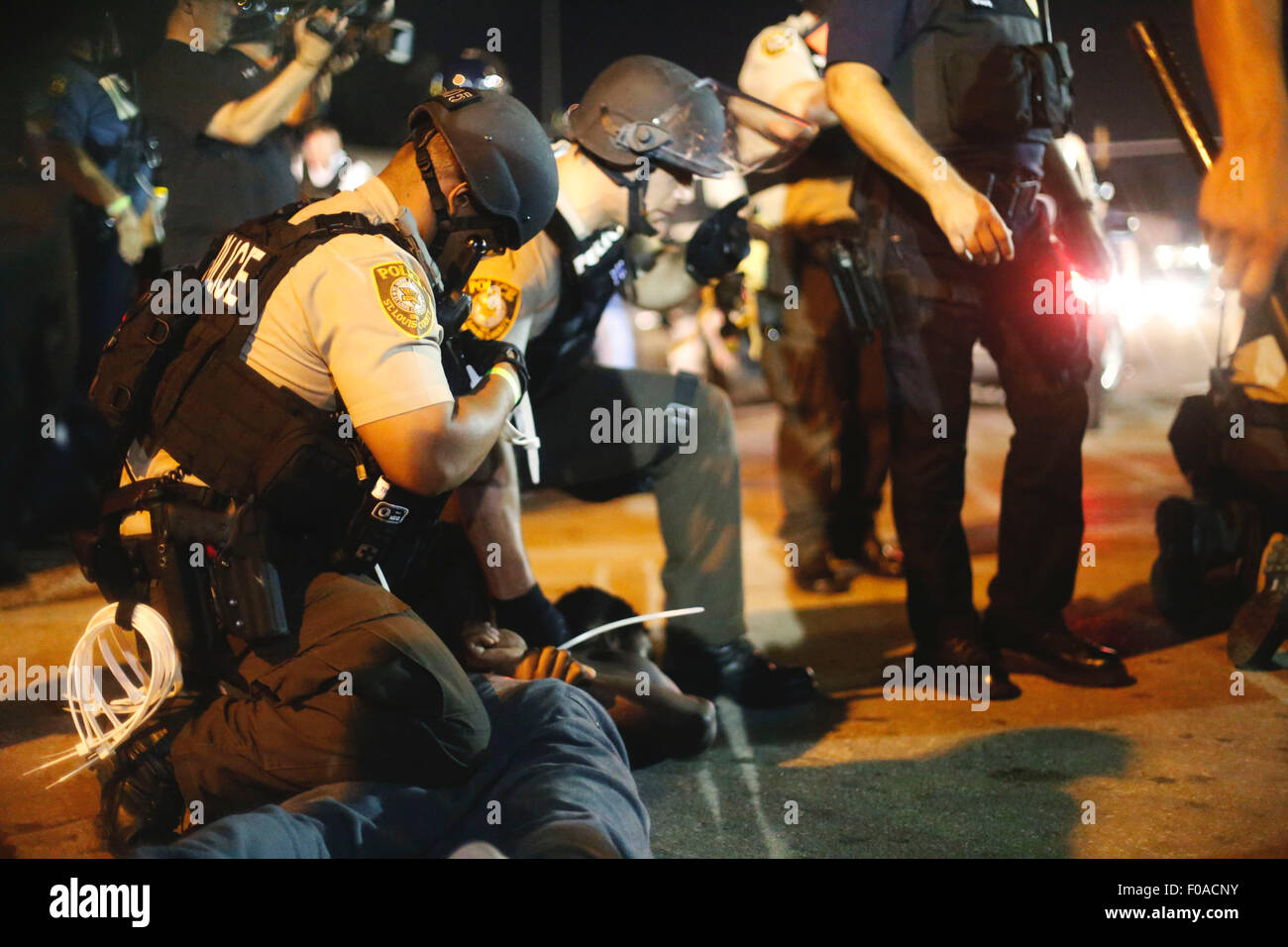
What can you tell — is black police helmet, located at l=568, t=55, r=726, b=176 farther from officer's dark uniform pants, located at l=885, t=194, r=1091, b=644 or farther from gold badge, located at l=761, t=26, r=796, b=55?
gold badge, located at l=761, t=26, r=796, b=55

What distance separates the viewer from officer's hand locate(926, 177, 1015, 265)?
265cm

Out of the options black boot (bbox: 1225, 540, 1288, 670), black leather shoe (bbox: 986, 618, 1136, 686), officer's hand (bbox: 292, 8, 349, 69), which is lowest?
black leather shoe (bbox: 986, 618, 1136, 686)

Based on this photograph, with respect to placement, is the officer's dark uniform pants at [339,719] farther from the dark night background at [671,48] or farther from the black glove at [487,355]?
the dark night background at [671,48]

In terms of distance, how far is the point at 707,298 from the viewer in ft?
17.5

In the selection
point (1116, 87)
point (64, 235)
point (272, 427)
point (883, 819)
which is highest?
point (1116, 87)

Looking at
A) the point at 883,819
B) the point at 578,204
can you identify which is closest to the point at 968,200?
the point at 578,204

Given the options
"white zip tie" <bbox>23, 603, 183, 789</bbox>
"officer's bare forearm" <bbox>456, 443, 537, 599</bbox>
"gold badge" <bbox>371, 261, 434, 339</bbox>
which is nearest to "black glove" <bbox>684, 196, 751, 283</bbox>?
"officer's bare forearm" <bbox>456, 443, 537, 599</bbox>

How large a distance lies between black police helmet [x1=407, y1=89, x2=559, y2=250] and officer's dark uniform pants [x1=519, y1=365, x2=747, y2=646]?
81 centimetres

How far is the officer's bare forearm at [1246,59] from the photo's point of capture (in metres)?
1.78

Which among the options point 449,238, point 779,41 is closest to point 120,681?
point 449,238

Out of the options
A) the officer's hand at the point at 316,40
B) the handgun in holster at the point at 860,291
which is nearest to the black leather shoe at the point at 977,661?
the handgun in holster at the point at 860,291

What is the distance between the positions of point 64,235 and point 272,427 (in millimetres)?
2390

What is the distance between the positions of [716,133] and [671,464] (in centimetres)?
83
